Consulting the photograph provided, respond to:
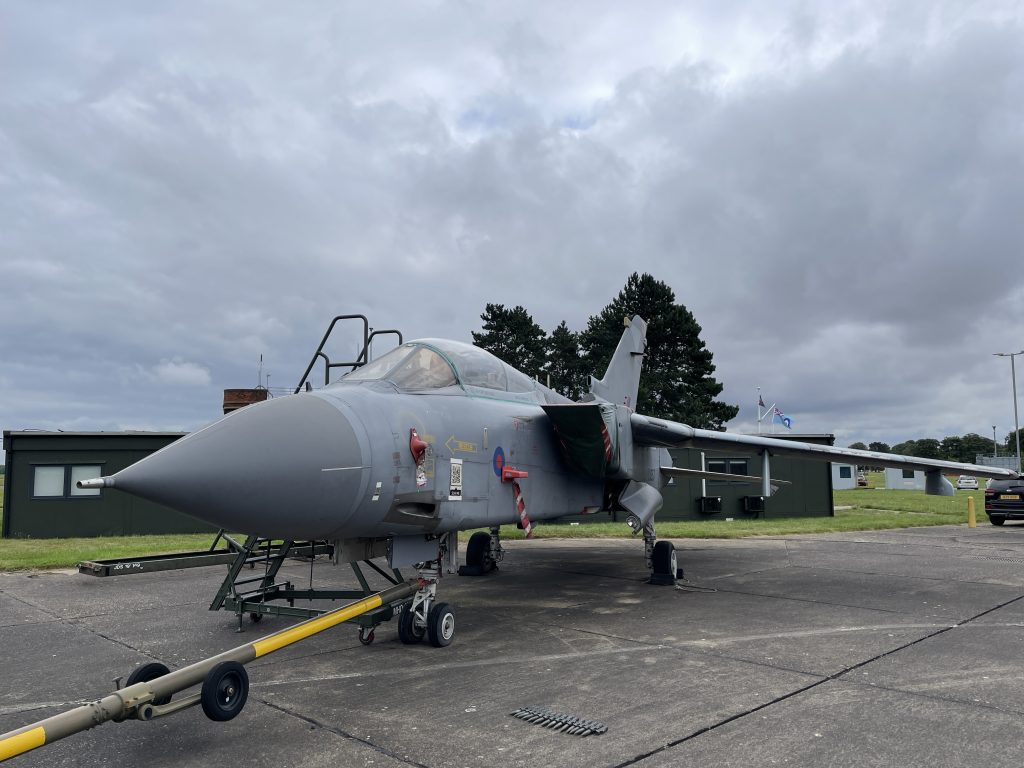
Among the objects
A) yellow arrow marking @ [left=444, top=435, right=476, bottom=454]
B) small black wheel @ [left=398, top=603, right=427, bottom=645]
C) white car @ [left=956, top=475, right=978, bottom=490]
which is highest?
yellow arrow marking @ [left=444, top=435, right=476, bottom=454]

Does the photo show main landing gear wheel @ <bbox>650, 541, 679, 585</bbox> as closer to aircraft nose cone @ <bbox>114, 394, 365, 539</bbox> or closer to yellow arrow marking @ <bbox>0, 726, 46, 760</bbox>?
aircraft nose cone @ <bbox>114, 394, 365, 539</bbox>

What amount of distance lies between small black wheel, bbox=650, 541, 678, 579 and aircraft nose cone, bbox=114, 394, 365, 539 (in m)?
6.26

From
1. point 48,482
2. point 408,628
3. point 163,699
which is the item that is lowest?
point 408,628

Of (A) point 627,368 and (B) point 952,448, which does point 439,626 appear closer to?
(A) point 627,368

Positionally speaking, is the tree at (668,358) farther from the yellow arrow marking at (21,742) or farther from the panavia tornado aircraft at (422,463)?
the yellow arrow marking at (21,742)

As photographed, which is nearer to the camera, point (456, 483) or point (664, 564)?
point (456, 483)

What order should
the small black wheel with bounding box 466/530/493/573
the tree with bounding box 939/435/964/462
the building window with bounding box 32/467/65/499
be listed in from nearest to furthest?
the small black wheel with bounding box 466/530/493/573 → the building window with bounding box 32/467/65/499 → the tree with bounding box 939/435/964/462

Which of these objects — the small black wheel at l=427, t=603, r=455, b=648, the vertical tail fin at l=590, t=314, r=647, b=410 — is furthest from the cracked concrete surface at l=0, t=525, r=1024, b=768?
the vertical tail fin at l=590, t=314, r=647, b=410

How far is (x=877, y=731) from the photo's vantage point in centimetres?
407

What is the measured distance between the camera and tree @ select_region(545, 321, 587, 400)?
46250 millimetres

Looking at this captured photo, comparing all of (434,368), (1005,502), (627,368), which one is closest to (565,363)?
(1005,502)

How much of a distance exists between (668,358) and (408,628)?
37.0 metres

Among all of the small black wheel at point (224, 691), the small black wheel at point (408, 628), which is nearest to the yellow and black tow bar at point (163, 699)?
the small black wheel at point (224, 691)

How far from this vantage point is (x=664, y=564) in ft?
33.1
